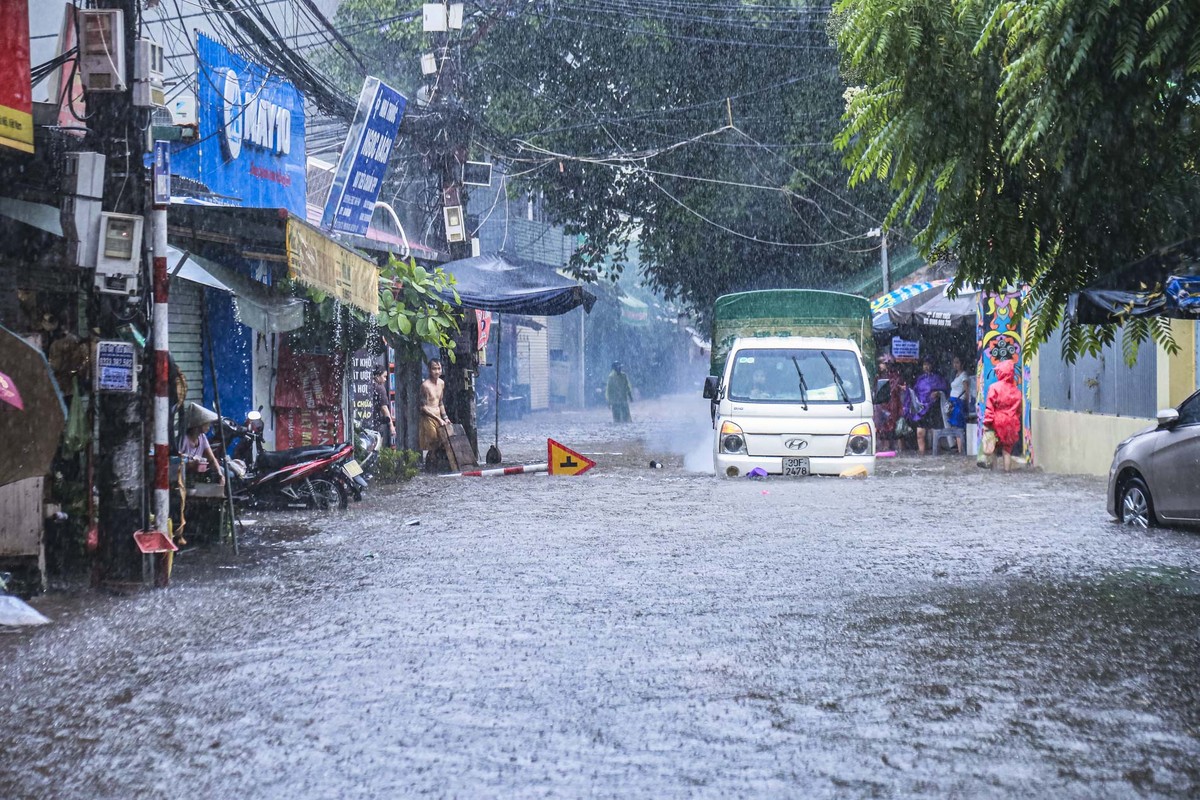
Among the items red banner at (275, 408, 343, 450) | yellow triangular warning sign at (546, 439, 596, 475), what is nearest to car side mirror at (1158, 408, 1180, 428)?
yellow triangular warning sign at (546, 439, 596, 475)

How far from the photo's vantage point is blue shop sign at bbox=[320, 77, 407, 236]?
16219mm

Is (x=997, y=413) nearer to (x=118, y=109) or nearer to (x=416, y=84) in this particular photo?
(x=118, y=109)

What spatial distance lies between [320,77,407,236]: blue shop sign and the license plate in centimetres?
619

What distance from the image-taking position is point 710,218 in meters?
27.9

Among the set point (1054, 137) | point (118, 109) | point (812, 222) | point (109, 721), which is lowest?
point (109, 721)

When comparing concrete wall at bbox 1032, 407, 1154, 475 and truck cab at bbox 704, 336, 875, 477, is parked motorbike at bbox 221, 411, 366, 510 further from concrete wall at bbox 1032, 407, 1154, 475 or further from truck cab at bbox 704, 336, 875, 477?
concrete wall at bbox 1032, 407, 1154, 475

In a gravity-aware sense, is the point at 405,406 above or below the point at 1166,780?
above

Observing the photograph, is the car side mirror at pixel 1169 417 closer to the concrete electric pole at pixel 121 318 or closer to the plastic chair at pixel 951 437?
the concrete electric pole at pixel 121 318

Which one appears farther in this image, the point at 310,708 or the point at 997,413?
the point at 997,413

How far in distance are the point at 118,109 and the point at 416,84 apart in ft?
74.2

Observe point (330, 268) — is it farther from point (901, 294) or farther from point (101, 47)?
point (901, 294)

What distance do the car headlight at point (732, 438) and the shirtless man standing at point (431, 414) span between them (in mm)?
5381

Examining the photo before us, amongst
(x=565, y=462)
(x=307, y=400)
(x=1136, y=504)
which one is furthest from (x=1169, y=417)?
(x=307, y=400)

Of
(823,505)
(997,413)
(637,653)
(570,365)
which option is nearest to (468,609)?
(637,653)
